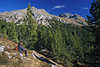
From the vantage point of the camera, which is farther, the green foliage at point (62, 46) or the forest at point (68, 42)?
the green foliage at point (62, 46)

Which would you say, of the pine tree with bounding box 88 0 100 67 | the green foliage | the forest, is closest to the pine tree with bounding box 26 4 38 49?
the forest

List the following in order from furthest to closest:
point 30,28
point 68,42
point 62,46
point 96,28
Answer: point 68,42
point 30,28
point 62,46
point 96,28

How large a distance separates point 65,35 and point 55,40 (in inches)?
454

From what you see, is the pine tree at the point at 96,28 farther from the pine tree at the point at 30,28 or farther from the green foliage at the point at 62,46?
the pine tree at the point at 30,28

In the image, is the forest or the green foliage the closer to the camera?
the forest

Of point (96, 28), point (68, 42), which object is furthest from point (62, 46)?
point (96, 28)

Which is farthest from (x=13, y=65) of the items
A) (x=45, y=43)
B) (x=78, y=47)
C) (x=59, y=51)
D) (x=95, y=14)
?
(x=78, y=47)

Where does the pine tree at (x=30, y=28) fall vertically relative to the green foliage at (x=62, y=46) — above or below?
above

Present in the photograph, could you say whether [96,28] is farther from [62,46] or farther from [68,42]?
[68,42]

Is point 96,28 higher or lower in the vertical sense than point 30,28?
lower

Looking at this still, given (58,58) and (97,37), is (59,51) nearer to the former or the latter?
(58,58)

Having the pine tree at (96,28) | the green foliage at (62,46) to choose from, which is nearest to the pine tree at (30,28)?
the green foliage at (62,46)

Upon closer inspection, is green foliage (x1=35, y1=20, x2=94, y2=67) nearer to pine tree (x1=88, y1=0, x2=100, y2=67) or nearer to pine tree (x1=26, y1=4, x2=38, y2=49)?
pine tree (x1=26, y1=4, x2=38, y2=49)

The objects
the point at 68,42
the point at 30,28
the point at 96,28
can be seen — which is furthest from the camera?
the point at 68,42
